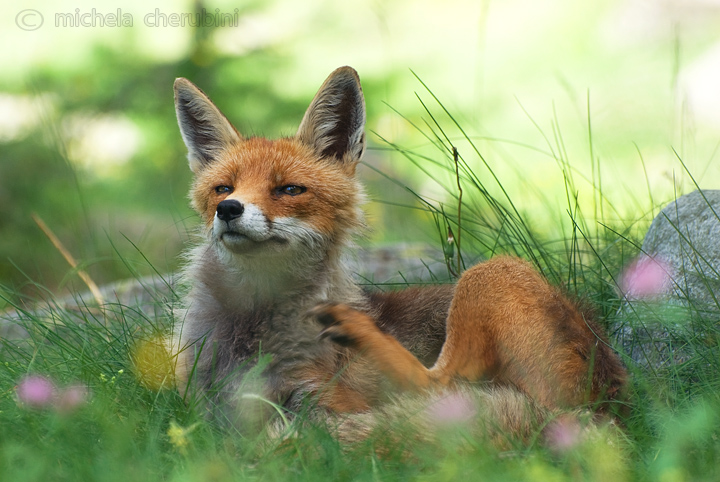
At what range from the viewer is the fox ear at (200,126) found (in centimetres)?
389

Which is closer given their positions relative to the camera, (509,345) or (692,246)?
(509,345)

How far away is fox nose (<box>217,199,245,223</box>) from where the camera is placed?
314 cm

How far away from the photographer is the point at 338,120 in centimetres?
390

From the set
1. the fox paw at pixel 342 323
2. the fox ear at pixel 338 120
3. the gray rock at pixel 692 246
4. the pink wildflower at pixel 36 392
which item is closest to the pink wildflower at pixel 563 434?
the fox paw at pixel 342 323

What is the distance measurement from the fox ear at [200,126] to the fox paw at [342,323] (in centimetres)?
128

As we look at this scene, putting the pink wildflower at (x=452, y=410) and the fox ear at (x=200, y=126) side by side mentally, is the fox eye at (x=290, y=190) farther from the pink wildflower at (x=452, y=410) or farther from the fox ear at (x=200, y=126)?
the pink wildflower at (x=452, y=410)

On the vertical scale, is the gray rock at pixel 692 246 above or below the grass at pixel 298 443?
above

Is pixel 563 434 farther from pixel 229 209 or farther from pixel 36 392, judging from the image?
pixel 36 392

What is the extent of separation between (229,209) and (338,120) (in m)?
1.03

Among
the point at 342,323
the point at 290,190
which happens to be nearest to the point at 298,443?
the point at 342,323

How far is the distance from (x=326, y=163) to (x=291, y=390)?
1245 millimetres

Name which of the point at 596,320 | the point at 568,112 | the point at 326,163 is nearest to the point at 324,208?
the point at 326,163

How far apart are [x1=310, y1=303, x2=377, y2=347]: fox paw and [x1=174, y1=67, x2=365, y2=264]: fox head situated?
1.33ft

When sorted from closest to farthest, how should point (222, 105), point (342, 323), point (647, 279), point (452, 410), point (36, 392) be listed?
point (452, 410) < point (36, 392) < point (342, 323) < point (647, 279) < point (222, 105)
